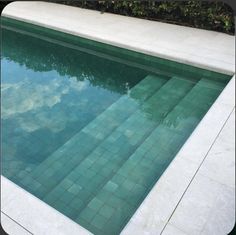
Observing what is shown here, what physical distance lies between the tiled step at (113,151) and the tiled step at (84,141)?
0.11 metres

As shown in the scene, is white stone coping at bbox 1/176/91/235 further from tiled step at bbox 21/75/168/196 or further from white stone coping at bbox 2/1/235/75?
white stone coping at bbox 2/1/235/75

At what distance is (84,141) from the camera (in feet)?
16.4

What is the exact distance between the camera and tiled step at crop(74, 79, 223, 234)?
372 cm

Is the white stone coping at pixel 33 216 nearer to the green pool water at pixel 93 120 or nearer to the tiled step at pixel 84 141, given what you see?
the green pool water at pixel 93 120

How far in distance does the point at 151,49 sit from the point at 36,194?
4.23 metres

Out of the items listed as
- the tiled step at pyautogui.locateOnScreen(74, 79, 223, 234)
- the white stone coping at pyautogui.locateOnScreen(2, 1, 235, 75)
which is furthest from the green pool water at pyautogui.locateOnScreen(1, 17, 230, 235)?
the white stone coping at pyautogui.locateOnScreen(2, 1, 235, 75)

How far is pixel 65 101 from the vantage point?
6195 mm

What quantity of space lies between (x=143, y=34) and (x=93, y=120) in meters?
3.32

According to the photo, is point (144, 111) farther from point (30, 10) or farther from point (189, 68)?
point (30, 10)

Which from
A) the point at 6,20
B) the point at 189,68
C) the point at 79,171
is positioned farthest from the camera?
the point at 6,20

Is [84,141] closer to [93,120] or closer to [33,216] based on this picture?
[93,120]

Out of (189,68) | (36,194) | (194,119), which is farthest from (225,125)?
(36,194)

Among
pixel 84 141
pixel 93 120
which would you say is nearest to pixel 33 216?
pixel 84 141

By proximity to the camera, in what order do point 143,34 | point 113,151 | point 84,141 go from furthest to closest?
point 143,34, point 84,141, point 113,151
